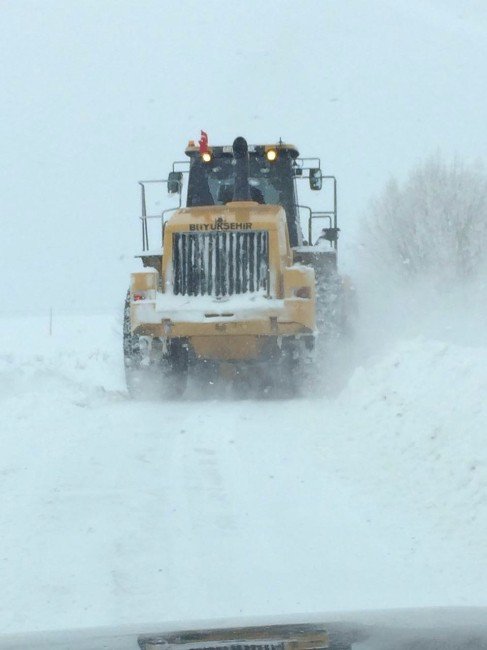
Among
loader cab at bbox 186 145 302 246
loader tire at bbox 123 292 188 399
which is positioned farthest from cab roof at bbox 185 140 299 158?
loader tire at bbox 123 292 188 399

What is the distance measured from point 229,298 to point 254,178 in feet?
8.36

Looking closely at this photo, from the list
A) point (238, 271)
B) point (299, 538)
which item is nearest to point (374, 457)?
point (299, 538)

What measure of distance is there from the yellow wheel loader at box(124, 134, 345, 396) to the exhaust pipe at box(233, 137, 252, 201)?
12 mm

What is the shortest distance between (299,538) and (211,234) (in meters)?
6.47

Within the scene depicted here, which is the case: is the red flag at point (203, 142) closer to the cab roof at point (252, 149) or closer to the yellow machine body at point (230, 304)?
the cab roof at point (252, 149)

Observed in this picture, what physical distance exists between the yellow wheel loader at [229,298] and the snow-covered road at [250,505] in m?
1.10

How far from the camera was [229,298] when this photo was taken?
11141mm

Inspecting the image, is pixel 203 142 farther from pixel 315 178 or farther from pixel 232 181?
pixel 315 178

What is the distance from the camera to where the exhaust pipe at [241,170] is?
1209 cm

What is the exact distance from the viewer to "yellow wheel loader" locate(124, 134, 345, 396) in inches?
434

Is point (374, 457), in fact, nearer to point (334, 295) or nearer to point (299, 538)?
point (299, 538)

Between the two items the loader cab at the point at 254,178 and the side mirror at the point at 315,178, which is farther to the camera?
the loader cab at the point at 254,178

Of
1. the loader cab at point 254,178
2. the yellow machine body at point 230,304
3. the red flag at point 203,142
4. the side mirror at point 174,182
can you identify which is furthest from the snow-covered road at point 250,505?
the red flag at point 203,142

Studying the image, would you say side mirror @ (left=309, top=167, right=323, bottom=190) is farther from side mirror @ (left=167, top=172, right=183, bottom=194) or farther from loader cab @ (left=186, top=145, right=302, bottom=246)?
side mirror @ (left=167, top=172, right=183, bottom=194)
